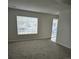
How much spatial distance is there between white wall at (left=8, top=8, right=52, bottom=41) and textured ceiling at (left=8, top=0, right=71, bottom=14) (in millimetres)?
52

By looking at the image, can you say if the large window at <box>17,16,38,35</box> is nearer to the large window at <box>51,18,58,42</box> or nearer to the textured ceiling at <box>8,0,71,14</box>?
the textured ceiling at <box>8,0,71,14</box>

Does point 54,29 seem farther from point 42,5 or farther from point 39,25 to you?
point 42,5

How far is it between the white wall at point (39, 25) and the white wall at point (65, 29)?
0.19 meters

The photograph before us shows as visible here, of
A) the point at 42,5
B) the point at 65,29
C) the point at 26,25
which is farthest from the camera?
the point at 65,29

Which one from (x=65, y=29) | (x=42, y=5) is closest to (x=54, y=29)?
(x=65, y=29)

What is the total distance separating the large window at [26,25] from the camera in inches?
39.4

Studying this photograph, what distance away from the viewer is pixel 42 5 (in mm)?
1158

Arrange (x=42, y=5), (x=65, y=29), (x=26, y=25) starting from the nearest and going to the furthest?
(x=26, y=25) → (x=42, y=5) → (x=65, y=29)

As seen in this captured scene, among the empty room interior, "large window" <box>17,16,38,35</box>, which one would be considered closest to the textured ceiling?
the empty room interior

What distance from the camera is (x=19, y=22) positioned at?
1.00 m

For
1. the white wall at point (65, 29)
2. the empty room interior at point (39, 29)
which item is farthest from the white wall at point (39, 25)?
the white wall at point (65, 29)

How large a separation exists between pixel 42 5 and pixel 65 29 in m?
0.47

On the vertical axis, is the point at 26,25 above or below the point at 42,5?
below
